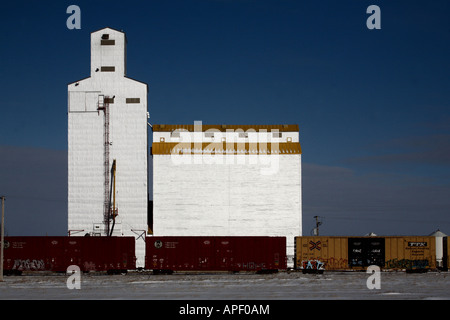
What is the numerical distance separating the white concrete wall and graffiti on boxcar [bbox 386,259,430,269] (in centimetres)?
1245

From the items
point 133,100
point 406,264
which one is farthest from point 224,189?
point 406,264

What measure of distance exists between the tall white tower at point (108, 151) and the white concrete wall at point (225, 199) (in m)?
2.47

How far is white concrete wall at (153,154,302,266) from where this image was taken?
62.9 m

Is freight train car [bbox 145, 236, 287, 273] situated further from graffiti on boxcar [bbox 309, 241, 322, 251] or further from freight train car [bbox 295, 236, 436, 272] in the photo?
graffiti on boxcar [bbox 309, 241, 322, 251]

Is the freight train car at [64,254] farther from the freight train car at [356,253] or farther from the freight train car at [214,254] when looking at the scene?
the freight train car at [356,253]

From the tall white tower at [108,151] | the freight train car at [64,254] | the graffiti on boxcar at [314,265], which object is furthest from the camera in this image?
the tall white tower at [108,151]

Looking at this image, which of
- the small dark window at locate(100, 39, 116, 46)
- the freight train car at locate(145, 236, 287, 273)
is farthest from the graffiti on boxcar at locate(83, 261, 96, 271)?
the small dark window at locate(100, 39, 116, 46)

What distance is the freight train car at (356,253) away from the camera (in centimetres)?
5256

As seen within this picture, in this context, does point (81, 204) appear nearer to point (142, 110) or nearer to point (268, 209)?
point (142, 110)

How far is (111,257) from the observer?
4959cm

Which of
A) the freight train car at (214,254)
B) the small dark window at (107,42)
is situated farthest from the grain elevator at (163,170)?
the freight train car at (214,254)

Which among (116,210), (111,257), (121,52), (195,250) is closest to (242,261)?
(195,250)

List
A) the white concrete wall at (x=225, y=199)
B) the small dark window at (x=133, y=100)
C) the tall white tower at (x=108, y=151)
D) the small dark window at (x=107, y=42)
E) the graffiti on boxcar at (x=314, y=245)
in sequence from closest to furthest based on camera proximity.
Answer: the graffiti on boxcar at (x=314, y=245), the tall white tower at (x=108, y=151), the small dark window at (x=133, y=100), the small dark window at (x=107, y=42), the white concrete wall at (x=225, y=199)

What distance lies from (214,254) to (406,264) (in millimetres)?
17508
